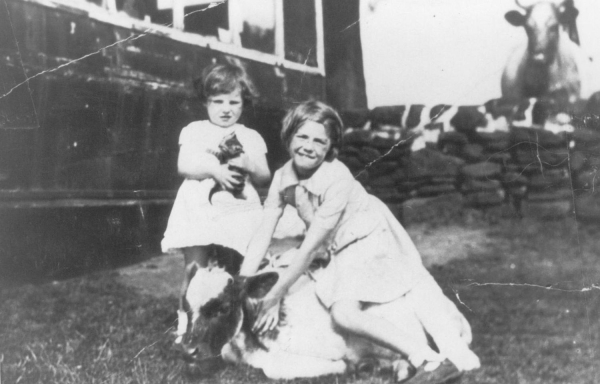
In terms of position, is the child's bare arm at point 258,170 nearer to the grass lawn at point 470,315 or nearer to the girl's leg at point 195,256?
the girl's leg at point 195,256

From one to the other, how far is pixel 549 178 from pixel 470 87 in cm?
67

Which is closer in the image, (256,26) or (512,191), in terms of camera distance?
(512,191)

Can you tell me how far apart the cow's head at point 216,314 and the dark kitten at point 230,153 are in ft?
1.53

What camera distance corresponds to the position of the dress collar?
3.47 metres

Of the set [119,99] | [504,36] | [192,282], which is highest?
[504,36]

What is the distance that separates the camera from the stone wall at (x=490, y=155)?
3.67m

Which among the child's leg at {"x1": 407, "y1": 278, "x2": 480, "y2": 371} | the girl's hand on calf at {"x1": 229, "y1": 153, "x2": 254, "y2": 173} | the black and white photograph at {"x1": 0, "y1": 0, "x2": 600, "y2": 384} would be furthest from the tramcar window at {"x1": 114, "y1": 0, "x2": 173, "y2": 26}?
the child's leg at {"x1": 407, "y1": 278, "x2": 480, "y2": 371}

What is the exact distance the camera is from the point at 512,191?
3664mm

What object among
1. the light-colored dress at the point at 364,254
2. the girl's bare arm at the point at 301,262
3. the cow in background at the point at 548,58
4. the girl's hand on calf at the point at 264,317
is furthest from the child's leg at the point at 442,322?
the cow in background at the point at 548,58

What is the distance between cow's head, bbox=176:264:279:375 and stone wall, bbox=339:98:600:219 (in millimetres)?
887

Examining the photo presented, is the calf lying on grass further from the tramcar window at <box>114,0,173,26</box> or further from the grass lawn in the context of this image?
the tramcar window at <box>114,0,173,26</box>

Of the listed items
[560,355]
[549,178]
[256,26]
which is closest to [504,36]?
[549,178]

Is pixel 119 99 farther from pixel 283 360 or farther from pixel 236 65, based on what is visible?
pixel 283 360

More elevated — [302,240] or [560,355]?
[302,240]
